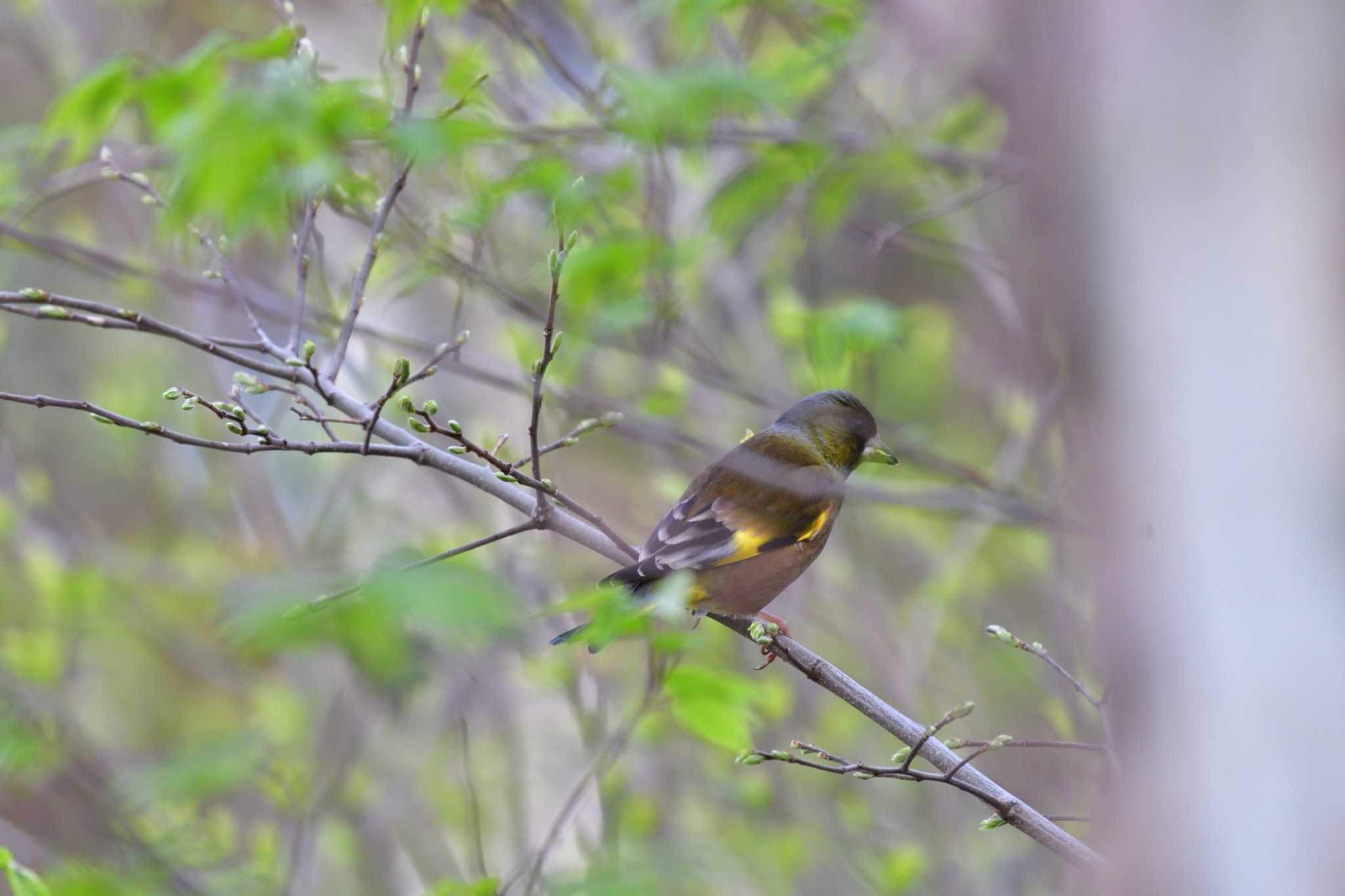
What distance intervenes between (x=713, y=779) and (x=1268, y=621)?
5407 mm

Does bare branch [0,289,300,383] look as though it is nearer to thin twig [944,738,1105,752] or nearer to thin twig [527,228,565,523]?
thin twig [527,228,565,523]

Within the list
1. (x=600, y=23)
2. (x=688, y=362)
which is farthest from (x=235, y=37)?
(x=600, y=23)

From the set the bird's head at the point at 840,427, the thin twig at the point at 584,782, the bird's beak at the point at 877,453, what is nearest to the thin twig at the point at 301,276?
the thin twig at the point at 584,782

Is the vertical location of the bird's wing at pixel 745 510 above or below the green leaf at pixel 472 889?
above

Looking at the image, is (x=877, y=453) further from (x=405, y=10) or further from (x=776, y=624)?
(x=405, y=10)

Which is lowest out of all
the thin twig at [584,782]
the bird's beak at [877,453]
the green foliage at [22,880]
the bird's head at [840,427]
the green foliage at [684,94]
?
the green foliage at [22,880]

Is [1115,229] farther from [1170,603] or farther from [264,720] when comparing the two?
[264,720]

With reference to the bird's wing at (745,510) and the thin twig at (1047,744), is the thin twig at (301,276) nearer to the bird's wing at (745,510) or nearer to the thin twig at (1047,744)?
the bird's wing at (745,510)

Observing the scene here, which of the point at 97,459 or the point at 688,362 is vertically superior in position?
the point at 97,459

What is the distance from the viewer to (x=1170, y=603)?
172 centimetres

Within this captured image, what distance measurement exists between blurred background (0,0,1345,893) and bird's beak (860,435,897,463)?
0.53 feet

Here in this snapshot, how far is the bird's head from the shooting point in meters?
4.50

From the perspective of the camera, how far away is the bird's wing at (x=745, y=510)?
3867 mm

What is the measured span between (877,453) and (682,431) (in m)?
2.02
